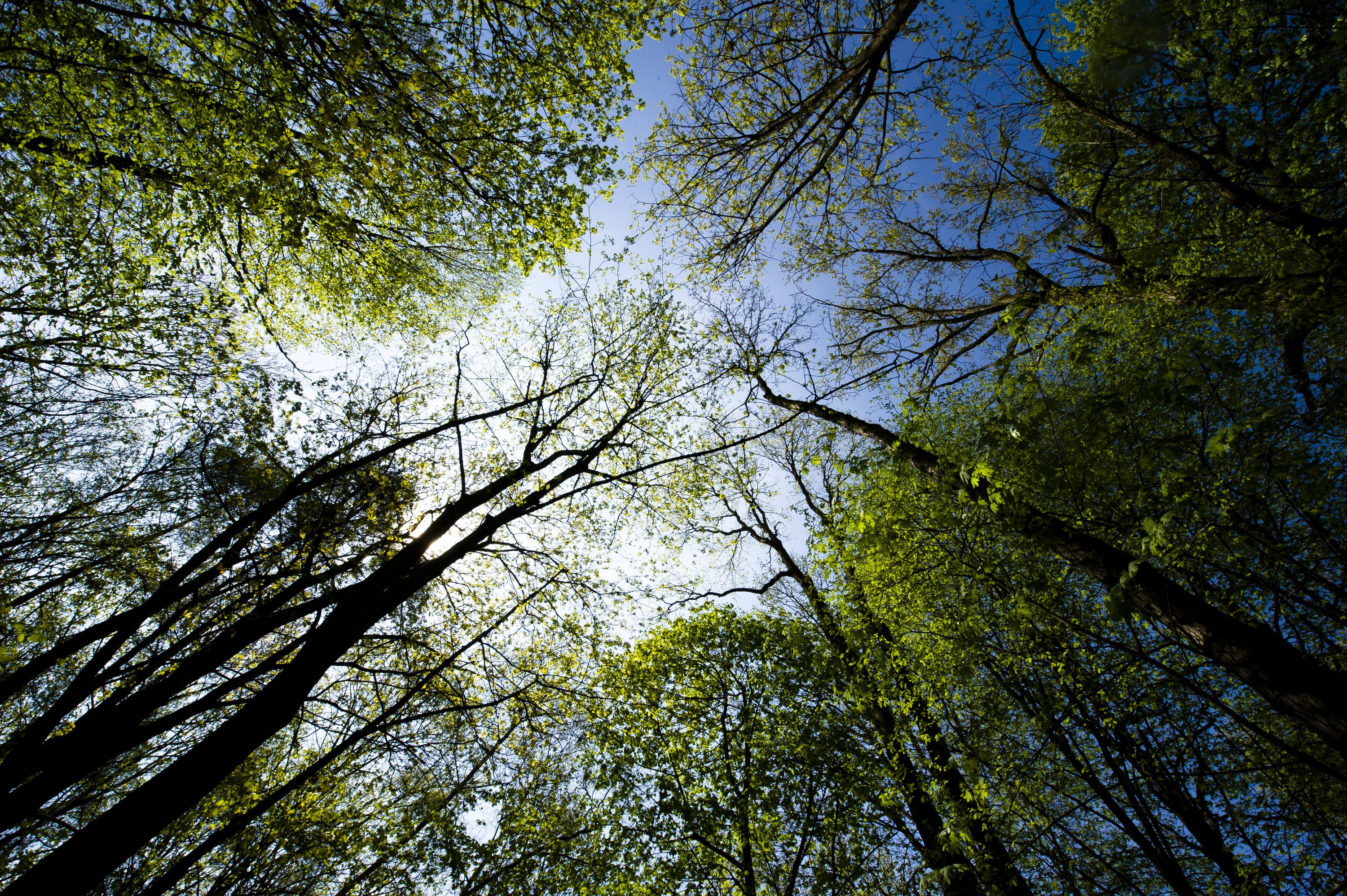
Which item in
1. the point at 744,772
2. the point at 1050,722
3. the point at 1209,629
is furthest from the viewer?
the point at 744,772

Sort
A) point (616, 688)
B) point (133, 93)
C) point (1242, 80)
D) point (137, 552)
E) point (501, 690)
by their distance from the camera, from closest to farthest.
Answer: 1. point (133, 93)
2. point (1242, 80)
3. point (137, 552)
4. point (501, 690)
5. point (616, 688)

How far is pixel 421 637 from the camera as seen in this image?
8258mm

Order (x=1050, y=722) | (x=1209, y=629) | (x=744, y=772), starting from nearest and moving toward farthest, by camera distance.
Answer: (x=1209, y=629) → (x=1050, y=722) → (x=744, y=772)

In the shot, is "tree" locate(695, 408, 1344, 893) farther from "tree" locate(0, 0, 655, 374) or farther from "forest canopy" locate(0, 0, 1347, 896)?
"tree" locate(0, 0, 655, 374)

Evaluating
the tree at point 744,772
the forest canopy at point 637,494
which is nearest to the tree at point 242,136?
the forest canopy at point 637,494

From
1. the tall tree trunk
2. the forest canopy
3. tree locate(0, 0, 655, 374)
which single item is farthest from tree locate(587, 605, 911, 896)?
tree locate(0, 0, 655, 374)

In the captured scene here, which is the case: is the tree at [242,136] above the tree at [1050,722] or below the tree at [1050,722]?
above

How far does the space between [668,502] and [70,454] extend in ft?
32.1

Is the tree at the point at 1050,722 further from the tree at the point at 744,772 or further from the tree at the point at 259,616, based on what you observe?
the tree at the point at 259,616

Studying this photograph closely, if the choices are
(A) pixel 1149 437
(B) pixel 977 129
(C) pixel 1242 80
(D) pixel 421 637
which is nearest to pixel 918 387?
(A) pixel 1149 437

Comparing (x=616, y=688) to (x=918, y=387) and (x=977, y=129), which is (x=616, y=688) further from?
(x=977, y=129)

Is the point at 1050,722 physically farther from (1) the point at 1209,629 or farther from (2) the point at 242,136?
(2) the point at 242,136

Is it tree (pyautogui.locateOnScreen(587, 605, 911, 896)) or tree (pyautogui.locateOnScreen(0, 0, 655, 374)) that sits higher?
tree (pyautogui.locateOnScreen(0, 0, 655, 374))

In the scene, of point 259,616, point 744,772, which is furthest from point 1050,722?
point 259,616
